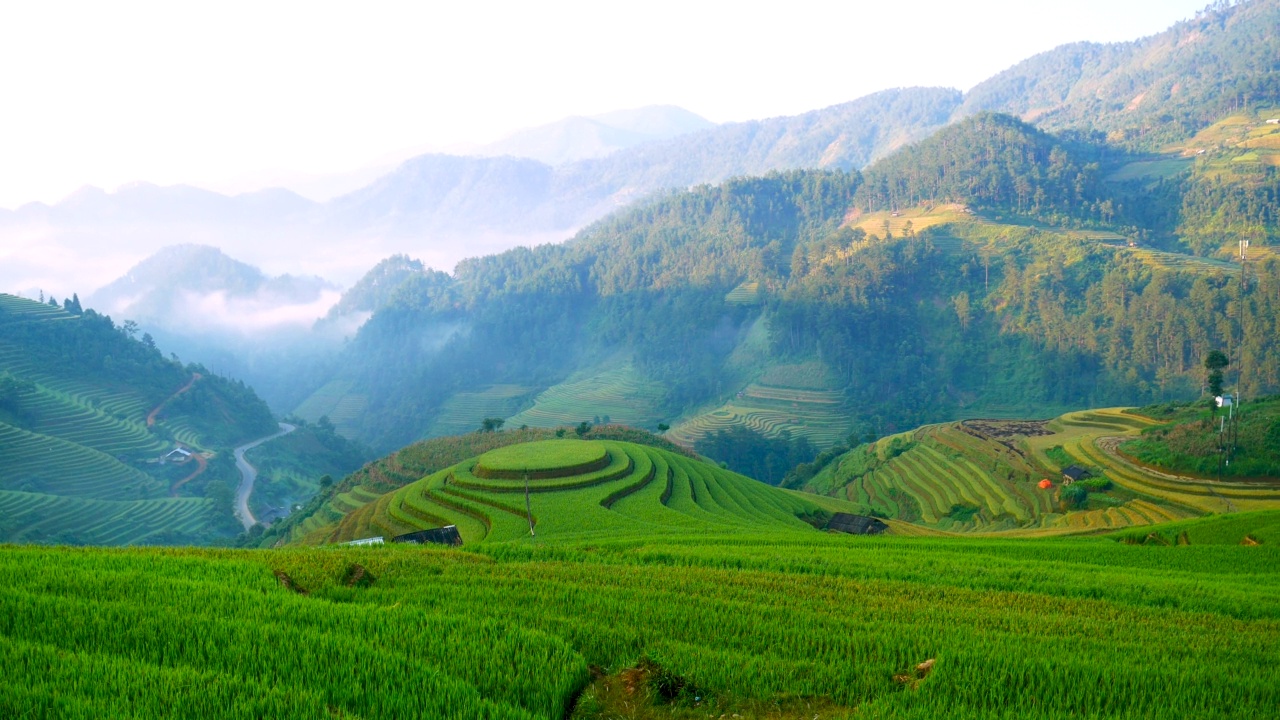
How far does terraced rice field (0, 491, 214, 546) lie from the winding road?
5522 millimetres

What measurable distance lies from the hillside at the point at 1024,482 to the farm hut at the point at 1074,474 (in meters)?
0.17

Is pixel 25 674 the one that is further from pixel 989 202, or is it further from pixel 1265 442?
pixel 989 202

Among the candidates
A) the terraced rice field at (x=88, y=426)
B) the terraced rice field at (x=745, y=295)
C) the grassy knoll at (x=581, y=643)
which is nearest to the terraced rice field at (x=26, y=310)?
the terraced rice field at (x=88, y=426)

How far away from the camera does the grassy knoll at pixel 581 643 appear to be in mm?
4625

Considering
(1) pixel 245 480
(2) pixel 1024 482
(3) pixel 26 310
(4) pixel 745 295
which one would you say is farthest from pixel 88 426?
(4) pixel 745 295

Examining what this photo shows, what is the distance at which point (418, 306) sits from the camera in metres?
150

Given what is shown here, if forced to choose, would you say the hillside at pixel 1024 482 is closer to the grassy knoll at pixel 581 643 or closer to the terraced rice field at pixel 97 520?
the grassy knoll at pixel 581 643

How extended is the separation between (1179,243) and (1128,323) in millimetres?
41570

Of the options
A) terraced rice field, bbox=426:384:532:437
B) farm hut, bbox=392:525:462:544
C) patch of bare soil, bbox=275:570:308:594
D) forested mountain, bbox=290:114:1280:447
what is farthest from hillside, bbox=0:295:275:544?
patch of bare soil, bbox=275:570:308:594

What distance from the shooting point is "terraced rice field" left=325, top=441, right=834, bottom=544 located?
84.8 ft

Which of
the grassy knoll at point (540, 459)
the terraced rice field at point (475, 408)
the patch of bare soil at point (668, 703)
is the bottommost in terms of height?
the terraced rice field at point (475, 408)

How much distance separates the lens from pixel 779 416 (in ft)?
267

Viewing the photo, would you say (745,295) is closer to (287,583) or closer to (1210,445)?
(1210,445)

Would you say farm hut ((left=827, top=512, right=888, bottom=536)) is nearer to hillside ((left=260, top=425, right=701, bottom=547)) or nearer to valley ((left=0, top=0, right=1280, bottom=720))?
valley ((left=0, top=0, right=1280, bottom=720))
